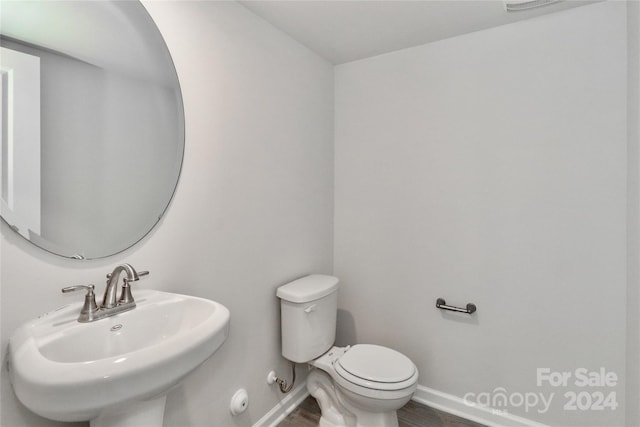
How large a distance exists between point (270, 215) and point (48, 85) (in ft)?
3.40

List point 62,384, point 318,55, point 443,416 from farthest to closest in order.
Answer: point 318,55 < point 443,416 < point 62,384

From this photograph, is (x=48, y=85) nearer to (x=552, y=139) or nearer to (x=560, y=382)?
(x=552, y=139)

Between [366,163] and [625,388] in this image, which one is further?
[366,163]

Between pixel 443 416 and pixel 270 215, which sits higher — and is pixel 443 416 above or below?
below

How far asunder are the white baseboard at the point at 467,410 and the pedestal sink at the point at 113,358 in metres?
1.60

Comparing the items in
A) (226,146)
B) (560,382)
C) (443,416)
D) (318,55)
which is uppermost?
(318,55)

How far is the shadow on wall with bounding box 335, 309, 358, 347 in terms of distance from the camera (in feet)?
7.45

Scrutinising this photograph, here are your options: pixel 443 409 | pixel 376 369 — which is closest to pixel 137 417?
pixel 376 369

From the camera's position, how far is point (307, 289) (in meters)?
1.75

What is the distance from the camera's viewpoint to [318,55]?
210 centimetres

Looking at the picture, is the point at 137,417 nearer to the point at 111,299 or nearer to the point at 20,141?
the point at 111,299

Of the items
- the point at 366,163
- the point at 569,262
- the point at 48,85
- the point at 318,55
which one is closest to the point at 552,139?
the point at 569,262

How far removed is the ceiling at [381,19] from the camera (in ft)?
5.07

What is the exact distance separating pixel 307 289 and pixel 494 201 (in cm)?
116
